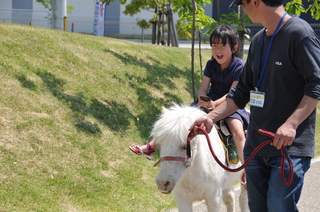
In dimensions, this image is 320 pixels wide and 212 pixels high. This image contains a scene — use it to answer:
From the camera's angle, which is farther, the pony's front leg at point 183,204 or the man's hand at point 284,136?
the pony's front leg at point 183,204

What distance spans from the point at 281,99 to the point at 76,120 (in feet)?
18.9

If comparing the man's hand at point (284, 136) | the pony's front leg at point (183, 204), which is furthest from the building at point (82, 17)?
the man's hand at point (284, 136)

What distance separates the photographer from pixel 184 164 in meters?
4.03

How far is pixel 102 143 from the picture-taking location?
8086mm

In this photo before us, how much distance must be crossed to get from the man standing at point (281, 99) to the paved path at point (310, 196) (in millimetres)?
3034

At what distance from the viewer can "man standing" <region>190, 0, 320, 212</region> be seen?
2932 mm

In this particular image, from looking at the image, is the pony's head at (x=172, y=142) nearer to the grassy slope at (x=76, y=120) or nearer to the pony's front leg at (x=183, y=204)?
the pony's front leg at (x=183, y=204)

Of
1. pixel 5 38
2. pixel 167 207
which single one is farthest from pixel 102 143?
pixel 5 38

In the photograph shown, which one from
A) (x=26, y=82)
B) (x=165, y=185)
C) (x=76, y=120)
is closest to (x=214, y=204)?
(x=165, y=185)

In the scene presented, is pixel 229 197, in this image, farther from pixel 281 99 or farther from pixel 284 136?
pixel 284 136

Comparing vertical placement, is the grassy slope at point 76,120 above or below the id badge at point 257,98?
below

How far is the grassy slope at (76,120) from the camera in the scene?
6297mm

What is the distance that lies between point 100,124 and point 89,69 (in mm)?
2555

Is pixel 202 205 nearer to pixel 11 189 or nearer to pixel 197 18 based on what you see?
pixel 11 189
